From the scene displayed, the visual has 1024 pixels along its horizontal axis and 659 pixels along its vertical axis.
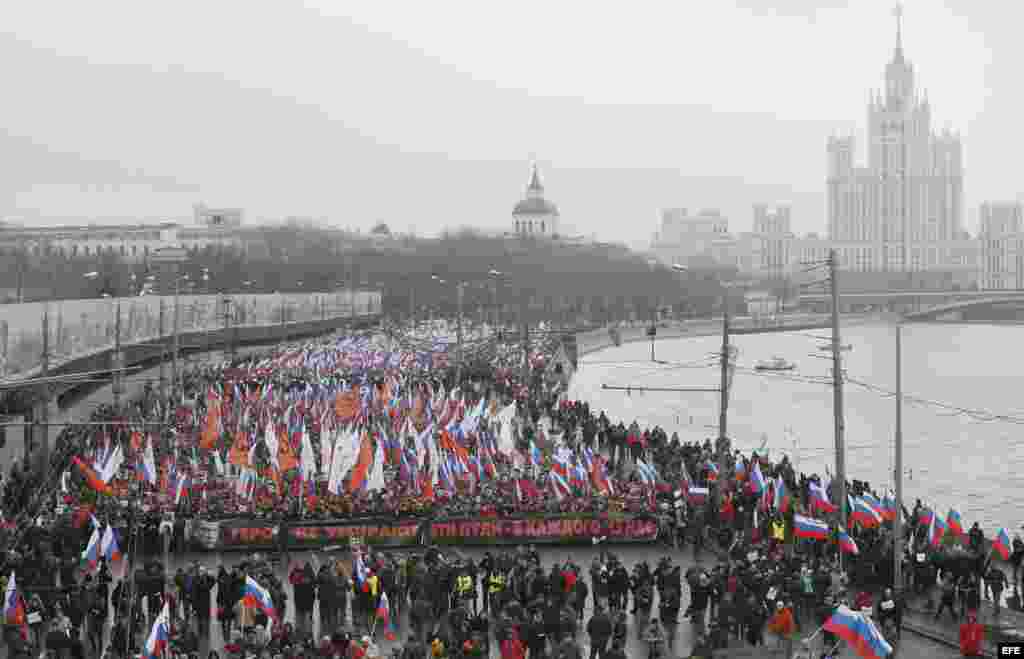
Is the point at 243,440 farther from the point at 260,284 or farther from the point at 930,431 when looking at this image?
the point at 260,284

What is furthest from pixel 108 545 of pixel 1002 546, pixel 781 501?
pixel 1002 546

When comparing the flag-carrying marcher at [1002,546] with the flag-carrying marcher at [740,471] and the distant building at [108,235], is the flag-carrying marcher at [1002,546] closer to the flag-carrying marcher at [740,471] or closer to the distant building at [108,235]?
the flag-carrying marcher at [740,471]

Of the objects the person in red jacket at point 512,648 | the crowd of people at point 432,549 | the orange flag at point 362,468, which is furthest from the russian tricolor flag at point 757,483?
the person in red jacket at point 512,648

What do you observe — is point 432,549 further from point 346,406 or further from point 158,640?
point 346,406

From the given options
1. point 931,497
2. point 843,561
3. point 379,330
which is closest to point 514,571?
point 843,561

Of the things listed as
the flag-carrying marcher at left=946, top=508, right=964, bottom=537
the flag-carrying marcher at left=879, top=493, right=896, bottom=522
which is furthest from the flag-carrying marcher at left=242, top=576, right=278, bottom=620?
the flag-carrying marcher at left=879, top=493, right=896, bottom=522

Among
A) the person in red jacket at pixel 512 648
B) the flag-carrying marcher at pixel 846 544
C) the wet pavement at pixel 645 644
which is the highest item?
the flag-carrying marcher at pixel 846 544

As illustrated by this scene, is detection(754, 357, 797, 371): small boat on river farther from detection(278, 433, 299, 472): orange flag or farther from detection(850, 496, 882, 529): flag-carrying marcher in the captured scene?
detection(850, 496, 882, 529): flag-carrying marcher
